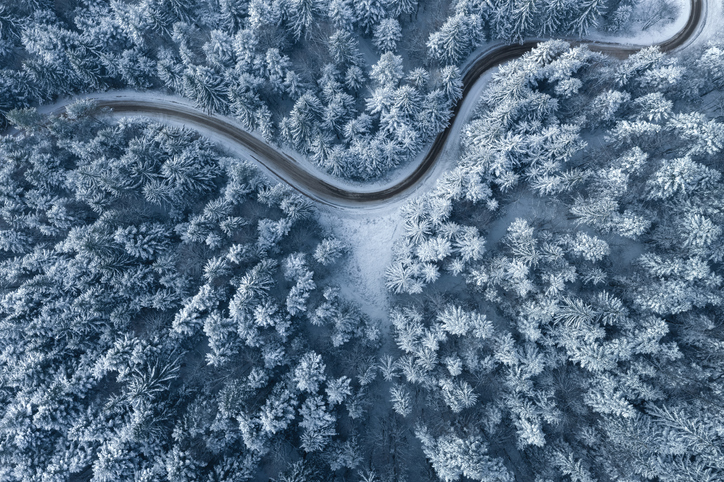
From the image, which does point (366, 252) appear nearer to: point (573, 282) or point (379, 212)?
point (379, 212)

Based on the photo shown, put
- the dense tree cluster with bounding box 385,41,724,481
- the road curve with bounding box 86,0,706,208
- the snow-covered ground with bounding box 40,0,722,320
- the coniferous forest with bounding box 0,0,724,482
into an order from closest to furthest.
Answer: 1. the dense tree cluster with bounding box 385,41,724,481
2. the coniferous forest with bounding box 0,0,724,482
3. the snow-covered ground with bounding box 40,0,722,320
4. the road curve with bounding box 86,0,706,208

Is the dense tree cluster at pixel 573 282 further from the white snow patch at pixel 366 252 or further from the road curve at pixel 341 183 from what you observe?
the road curve at pixel 341 183

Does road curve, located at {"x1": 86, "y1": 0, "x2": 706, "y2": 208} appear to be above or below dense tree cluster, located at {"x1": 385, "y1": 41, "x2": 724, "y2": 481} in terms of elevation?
above

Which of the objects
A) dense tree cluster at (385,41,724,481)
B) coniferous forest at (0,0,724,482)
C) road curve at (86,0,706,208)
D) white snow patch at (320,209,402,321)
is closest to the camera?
dense tree cluster at (385,41,724,481)

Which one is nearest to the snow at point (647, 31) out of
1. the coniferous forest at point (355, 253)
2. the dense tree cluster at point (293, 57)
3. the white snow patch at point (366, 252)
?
the coniferous forest at point (355, 253)

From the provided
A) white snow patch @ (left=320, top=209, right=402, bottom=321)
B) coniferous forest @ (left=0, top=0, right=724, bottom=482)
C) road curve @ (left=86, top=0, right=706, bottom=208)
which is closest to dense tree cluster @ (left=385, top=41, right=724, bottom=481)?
coniferous forest @ (left=0, top=0, right=724, bottom=482)

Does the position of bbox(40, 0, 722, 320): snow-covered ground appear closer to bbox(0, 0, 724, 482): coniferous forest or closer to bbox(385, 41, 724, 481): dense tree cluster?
bbox(0, 0, 724, 482): coniferous forest
